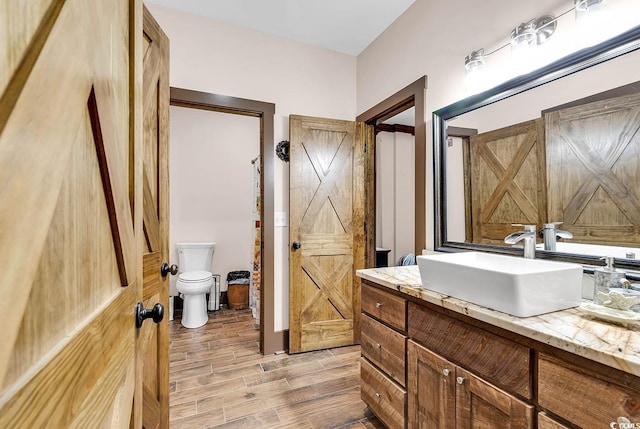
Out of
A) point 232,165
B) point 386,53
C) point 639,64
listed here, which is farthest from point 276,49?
point 639,64

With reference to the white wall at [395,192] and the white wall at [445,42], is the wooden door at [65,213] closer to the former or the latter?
the white wall at [445,42]

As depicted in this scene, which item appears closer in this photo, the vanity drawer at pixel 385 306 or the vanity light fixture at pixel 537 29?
the vanity light fixture at pixel 537 29

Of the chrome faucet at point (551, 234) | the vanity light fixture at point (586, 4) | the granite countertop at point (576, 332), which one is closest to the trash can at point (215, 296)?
the granite countertop at point (576, 332)

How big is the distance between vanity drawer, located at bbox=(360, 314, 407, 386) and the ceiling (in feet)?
7.24

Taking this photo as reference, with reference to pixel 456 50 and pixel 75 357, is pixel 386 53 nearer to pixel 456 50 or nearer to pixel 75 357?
pixel 456 50

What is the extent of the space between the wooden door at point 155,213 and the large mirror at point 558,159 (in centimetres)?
163

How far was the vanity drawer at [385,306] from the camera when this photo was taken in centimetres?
142

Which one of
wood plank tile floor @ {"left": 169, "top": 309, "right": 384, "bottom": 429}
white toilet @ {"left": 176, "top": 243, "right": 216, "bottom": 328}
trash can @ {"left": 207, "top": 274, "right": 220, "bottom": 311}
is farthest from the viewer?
trash can @ {"left": 207, "top": 274, "right": 220, "bottom": 311}

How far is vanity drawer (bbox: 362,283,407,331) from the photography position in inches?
55.9

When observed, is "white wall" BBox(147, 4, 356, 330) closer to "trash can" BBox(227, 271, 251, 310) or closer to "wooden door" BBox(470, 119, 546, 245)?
"trash can" BBox(227, 271, 251, 310)

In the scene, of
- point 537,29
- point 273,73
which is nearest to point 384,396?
point 537,29

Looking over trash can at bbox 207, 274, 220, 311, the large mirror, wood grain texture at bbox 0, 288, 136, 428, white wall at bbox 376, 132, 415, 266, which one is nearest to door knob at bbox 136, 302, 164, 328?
wood grain texture at bbox 0, 288, 136, 428

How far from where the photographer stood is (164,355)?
1.43 meters

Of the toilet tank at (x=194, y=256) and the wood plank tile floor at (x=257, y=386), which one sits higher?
the toilet tank at (x=194, y=256)
